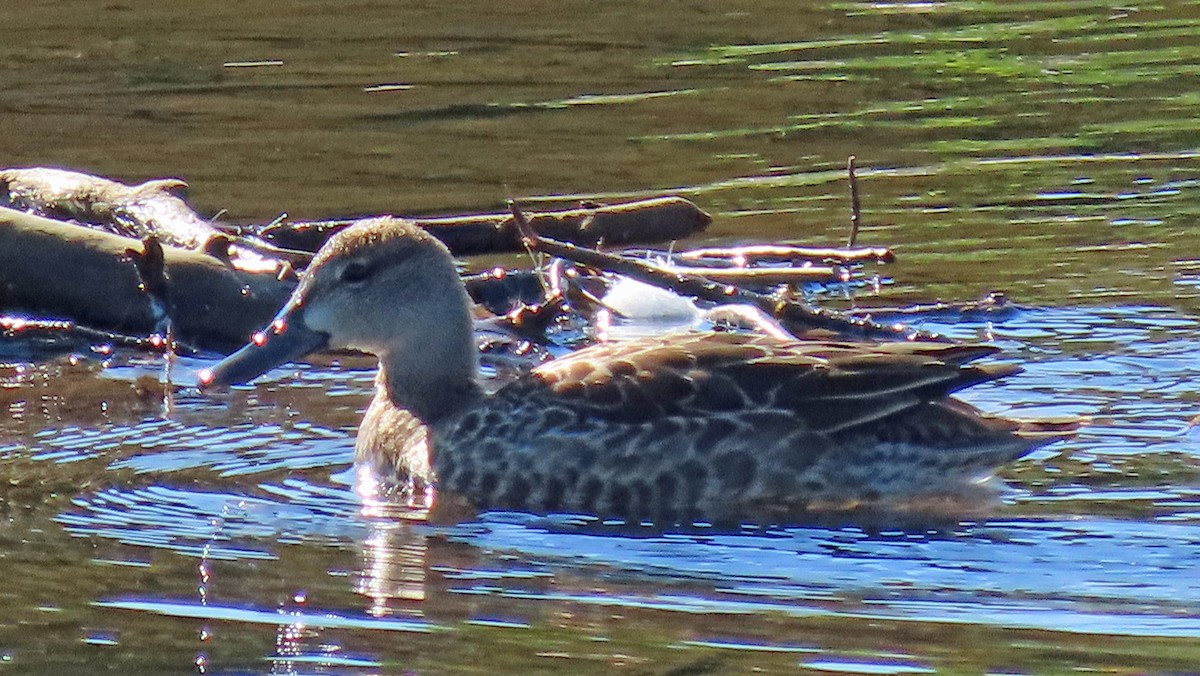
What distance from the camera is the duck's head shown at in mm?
8305

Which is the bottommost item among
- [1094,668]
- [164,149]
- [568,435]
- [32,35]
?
[1094,668]

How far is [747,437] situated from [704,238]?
413cm

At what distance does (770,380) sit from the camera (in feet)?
25.5

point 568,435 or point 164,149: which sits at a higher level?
point 164,149

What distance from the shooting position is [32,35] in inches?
686

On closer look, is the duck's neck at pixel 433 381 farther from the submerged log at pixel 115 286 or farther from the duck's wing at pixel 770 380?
the submerged log at pixel 115 286

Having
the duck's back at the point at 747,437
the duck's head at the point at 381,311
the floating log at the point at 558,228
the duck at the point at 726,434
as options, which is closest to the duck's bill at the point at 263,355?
the duck's head at the point at 381,311

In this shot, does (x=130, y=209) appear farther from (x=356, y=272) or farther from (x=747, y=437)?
(x=747, y=437)

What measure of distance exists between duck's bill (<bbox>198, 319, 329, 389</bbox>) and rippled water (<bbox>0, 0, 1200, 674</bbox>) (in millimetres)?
287

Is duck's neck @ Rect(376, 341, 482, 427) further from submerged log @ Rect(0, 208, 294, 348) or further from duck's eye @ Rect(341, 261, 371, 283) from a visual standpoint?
submerged log @ Rect(0, 208, 294, 348)

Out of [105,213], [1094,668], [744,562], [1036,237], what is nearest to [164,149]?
[105,213]

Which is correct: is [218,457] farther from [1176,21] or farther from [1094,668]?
[1176,21]

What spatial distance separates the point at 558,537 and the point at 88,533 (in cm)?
→ 143

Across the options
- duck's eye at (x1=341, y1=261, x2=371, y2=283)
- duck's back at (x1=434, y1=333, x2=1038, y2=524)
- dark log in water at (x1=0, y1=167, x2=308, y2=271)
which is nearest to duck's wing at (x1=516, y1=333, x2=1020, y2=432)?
duck's back at (x1=434, y1=333, x2=1038, y2=524)
